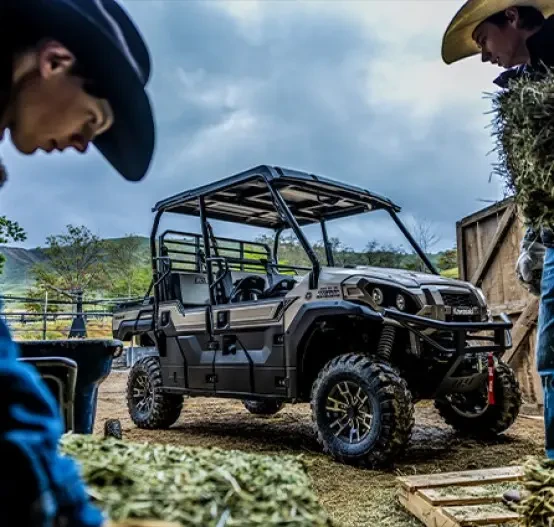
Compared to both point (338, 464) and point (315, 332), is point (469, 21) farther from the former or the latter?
point (338, 464)

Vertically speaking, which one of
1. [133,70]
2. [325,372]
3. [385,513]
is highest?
[133,70]

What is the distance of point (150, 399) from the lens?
4.90 metres

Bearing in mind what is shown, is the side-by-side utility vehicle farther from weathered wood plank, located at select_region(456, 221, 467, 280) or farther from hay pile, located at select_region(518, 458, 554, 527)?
weathered wood plank, located at select_region(456, 221, 467, 280)

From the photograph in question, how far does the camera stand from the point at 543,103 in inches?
57.3

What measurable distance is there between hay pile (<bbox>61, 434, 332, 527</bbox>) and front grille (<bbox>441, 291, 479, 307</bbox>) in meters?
2.85

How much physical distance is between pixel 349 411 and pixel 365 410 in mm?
101

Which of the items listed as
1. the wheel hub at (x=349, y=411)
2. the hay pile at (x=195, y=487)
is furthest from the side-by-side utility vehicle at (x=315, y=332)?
the hay pile at (x=195, y=487)

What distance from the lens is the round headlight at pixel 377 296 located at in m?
3.37

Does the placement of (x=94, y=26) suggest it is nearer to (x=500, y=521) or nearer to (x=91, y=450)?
(x=91, y=450)

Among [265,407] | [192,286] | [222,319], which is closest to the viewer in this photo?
[222,319]

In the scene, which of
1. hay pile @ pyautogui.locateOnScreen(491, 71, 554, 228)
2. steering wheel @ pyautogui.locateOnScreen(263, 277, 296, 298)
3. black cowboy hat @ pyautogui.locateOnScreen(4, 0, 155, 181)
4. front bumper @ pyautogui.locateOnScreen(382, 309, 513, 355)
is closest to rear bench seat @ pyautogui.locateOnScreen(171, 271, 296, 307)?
steering wheel @ pyautogui.locateOnScreen(263, 277, 296, 298)

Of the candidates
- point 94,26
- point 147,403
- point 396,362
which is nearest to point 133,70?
point 94,26

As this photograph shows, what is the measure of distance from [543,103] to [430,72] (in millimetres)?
6739

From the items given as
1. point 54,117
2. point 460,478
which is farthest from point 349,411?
point 54,117
